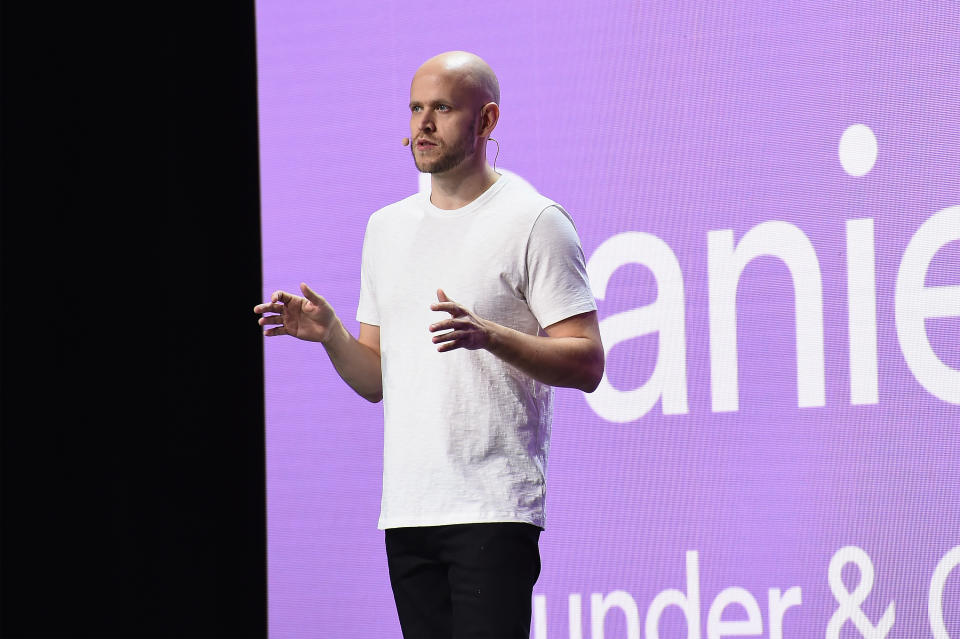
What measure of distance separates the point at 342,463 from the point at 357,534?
0.18m

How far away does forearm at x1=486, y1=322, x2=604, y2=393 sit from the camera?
1662mm

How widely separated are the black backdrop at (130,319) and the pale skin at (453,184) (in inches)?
53.0

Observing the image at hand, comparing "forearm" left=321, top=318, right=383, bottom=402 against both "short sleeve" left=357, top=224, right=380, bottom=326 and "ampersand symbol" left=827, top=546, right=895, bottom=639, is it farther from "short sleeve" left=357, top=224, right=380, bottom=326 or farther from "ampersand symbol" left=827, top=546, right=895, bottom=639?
"ampersand symbol" left=827, top=546, right=895, bottom=639

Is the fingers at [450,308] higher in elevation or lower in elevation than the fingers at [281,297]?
lower

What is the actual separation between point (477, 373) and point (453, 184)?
1.11 feet

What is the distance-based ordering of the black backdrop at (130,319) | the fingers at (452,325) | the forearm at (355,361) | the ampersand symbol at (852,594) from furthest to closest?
1. the black backdrop at (130,319)
2. the ampersand symbol at (852,594)
3. the forearm at (355,361)
4. the fingers at (452,325)

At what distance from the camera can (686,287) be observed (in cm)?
255

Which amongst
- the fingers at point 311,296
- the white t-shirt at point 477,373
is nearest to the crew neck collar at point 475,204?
the white t-shirt at point 477,373

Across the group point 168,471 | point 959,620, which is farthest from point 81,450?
point 959,620

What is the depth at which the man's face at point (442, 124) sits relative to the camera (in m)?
1.86

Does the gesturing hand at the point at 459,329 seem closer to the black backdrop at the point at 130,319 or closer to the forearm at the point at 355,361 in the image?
the forearm at the point at 355,361

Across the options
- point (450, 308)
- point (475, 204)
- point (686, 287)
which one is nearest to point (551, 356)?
point (450, 308)

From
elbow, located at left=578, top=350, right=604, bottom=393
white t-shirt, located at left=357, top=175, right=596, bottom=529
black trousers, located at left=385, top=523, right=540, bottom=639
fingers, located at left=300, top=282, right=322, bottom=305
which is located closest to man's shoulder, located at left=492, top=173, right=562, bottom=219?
white t-shirt, located at left=357, top=175, right=596, bottom=529

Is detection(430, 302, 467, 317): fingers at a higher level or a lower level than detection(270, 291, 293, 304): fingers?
lower
